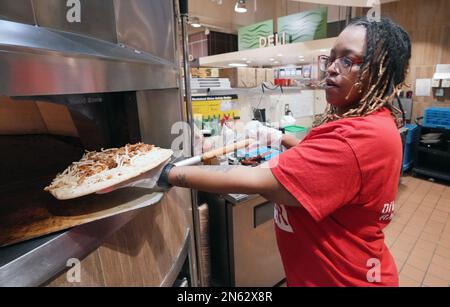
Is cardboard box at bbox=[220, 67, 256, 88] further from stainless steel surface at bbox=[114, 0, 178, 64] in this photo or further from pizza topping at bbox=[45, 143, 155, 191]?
pizza topping at bbox=[45, 143, 155, 191]

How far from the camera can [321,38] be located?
5109mm

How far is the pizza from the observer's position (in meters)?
0.66

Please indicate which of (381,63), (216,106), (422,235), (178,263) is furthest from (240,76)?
(422,235)

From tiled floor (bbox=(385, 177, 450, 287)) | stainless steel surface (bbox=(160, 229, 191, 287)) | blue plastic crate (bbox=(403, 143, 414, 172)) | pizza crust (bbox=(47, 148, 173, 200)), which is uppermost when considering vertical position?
pizza crust (bbox=(47, 148, 173, 200))

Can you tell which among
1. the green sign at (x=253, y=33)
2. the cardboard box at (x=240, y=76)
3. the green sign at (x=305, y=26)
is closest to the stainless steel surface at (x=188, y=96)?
the cardboard box at (x=240, y=76)

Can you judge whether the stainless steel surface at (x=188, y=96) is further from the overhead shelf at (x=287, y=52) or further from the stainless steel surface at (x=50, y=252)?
the overhead shelf at (x=287, y=52)

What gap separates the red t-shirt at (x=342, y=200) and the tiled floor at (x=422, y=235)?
5.67 feet

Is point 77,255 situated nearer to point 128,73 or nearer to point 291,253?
Answer: point 128,73

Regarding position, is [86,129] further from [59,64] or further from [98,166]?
[59,64]

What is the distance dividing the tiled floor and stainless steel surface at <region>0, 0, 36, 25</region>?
2805 mm

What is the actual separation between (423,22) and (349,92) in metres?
5.45

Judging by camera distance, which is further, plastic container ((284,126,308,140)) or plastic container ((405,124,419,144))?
plastic container ((405,124,419,144))

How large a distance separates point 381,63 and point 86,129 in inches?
42.9

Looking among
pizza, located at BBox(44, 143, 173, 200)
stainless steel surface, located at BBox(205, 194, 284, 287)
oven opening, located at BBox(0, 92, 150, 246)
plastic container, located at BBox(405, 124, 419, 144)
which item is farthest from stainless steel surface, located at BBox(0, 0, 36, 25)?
plastic container, located at BBox(405, 124, 419, 144)
